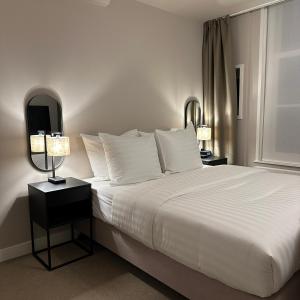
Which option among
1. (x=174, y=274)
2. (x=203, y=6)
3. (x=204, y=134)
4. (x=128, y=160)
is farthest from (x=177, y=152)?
(x=203, y=6)

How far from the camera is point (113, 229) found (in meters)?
2.31

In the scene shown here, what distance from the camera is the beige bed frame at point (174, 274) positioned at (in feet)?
4.73

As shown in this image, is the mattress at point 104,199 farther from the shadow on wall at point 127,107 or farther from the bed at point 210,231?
the shadow on wall at point 127,107

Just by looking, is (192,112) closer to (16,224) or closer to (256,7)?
(256,7)

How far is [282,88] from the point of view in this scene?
134 inches

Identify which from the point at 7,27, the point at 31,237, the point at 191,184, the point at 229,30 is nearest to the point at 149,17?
the point at 229,30

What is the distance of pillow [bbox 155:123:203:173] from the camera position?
2914mm

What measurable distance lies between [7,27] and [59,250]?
2047 millimetres

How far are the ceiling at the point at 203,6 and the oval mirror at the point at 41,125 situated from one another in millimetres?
1697

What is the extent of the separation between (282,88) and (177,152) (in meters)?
1.62

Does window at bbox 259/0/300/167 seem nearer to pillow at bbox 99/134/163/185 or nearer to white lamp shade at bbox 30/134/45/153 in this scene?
pillow at bbox 99/134/163/185

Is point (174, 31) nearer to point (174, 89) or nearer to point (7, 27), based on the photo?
point (174, 89)

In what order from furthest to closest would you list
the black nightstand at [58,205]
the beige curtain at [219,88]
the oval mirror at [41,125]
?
the beige curtain at [219,88], the oval mirror at [41,125], the black nightstand at [58,205]

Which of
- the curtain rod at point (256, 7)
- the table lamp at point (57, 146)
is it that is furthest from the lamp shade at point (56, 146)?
the curtain rod at point (256, 7)
